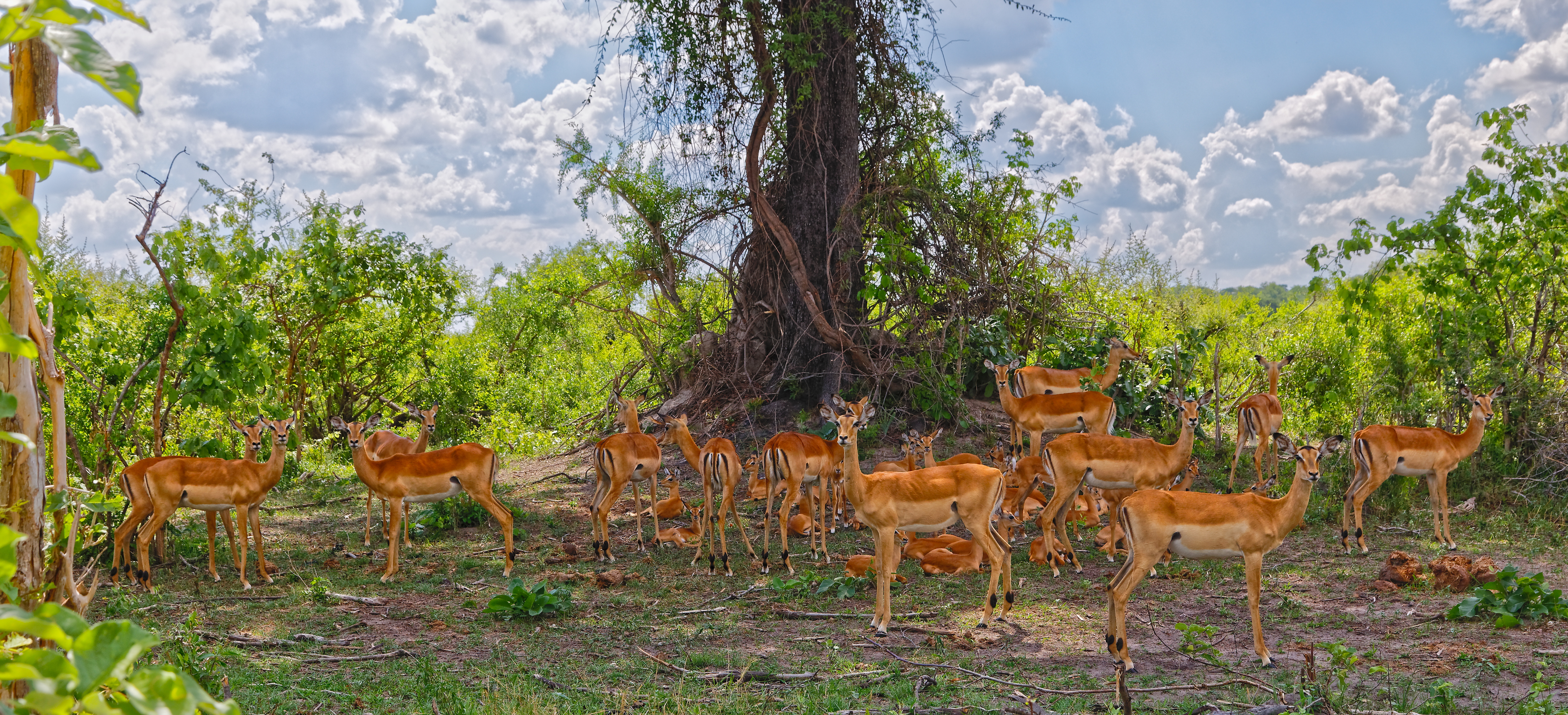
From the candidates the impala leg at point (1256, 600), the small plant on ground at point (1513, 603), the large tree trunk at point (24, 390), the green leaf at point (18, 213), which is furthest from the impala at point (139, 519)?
the small plant on ground at point (1513, 603)

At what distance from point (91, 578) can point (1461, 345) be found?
14748mm

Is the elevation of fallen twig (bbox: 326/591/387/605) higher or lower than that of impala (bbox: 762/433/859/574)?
lower

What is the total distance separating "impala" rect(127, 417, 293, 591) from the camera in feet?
27.9

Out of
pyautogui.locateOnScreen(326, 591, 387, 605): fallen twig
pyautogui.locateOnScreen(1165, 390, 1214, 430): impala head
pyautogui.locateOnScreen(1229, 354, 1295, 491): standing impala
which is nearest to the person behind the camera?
pyautogui.locateOnScreen(326, 591, 387, 605): fallen twig

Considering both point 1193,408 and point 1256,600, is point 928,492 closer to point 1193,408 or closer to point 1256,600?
point 1256,600

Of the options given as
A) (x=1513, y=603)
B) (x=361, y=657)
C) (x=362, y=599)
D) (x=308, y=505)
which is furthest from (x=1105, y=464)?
(x=308, y=505)

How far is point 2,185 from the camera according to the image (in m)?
1.11

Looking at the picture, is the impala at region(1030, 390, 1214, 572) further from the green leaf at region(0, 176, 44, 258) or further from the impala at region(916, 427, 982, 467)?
the green leaf at region(0, 176, 44, 258)

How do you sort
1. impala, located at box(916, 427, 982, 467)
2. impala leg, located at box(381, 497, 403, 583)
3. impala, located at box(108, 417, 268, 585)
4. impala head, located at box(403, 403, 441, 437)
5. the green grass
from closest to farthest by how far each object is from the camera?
the green grass, impala, located at box(108, 417, 268, 585), impala leg, located at box(381, 497, 403, 583), impala, located at box(916, 427, 982, 467), impala head, located at box(403, 403, 441, 437)

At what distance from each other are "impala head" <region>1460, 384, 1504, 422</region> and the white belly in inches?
399

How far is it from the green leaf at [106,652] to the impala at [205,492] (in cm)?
817

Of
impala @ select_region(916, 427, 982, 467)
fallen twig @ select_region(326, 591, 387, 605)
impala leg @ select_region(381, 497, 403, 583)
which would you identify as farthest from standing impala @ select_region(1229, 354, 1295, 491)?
fallen twig @ select_region(326, 591, 387, 605)

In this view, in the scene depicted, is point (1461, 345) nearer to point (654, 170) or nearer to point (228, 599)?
point (654, 170)

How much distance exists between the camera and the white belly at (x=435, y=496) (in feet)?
30.7
